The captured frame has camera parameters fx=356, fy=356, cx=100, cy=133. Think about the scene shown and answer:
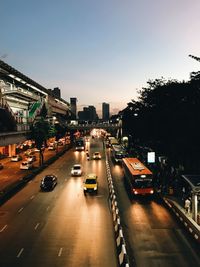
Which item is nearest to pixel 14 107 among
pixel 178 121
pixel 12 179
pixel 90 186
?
pixel 12 179

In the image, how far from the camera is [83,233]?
965 inches

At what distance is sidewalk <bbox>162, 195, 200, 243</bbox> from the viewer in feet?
77.4

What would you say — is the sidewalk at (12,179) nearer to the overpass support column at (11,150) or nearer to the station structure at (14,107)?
the station structure at (14,107)

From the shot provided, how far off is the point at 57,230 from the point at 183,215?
31.6 feet

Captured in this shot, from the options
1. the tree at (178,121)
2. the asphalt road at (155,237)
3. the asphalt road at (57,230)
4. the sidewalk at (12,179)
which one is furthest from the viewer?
the tree at (178,121)

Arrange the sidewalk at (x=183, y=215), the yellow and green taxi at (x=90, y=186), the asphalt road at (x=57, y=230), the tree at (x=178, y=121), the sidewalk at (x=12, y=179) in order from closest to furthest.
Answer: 1. the asphalt road at (x=57, y=230)
2. the sidewalk at (x=183, y=215)
3. the sidewalk at (x=12, y=179)
4. the yellow and green taxi at (x=90, y=186)
5. the tree at (x=178, y=121)

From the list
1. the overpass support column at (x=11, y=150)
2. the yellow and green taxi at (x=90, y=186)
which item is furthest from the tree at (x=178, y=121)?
the overpass support column at (x=11, y=150)

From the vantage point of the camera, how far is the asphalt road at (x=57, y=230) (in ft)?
64.8

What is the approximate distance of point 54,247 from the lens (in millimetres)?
21703

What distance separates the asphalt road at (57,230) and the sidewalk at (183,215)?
540 cm

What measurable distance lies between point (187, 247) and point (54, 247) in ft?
26.6

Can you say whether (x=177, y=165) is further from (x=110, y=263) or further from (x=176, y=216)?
(x=110, y=263)

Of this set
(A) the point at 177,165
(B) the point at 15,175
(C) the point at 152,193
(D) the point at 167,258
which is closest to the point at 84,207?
(C) the point at 152,193

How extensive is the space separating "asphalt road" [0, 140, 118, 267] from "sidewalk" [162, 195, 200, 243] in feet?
17.7
